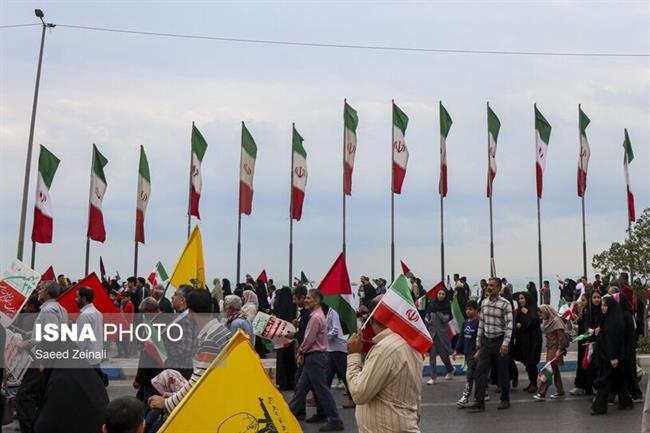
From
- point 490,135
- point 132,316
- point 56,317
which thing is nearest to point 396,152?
point 490,135

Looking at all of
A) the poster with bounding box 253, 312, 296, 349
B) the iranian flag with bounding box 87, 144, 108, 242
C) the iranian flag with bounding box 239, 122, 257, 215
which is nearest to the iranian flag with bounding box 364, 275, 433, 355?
the poster with bounding box 253, 312, 296, 349

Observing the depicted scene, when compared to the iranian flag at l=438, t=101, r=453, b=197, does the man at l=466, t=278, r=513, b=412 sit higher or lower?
lower

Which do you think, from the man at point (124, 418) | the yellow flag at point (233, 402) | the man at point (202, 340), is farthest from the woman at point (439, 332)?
the man at point (124, 418)

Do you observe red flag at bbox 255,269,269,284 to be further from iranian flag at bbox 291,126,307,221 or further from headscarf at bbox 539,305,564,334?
headscarf at bbox 539,305,564,334

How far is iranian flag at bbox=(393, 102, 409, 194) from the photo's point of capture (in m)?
35.7

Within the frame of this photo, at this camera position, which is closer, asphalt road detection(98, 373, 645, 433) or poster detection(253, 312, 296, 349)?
asphalt road detection(98, 373, 645, 433)

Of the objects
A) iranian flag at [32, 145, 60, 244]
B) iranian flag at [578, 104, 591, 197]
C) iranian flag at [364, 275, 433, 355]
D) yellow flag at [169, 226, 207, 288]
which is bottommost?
iranian flag at [364, 275, 433, 355]

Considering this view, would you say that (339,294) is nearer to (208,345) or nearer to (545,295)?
(208,345)

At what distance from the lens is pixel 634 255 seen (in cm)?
2609

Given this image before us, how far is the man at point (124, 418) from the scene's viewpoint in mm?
4434

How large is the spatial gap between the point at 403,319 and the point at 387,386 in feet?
1.48

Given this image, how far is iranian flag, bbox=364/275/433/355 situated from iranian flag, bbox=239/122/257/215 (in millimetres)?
30217

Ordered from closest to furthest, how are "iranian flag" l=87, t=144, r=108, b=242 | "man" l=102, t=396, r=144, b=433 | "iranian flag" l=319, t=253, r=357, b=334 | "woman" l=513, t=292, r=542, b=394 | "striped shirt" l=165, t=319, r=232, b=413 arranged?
"man" l=102, t=396, r=144, b=433 < "striped shirt" l=165, t=319, r=232, b=413 < "iranian flag" l=319, t=253, r=357, b=334 < "woman" l=513, t=292, r=542, b=394 < "iranian flag" l=87, t=144, r=108, b=242

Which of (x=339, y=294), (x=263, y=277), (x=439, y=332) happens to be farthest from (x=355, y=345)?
(x=263, y=277)
